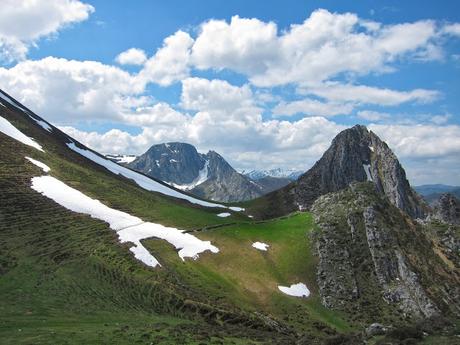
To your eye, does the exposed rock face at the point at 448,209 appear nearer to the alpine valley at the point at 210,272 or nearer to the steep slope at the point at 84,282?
the alpine valley at the point at 210,272

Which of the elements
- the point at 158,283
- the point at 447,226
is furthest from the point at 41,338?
the point at 447,226

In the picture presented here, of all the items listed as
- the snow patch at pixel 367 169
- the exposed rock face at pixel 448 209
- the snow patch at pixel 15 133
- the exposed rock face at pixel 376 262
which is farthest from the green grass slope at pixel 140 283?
the snow patch at pixel 367 169

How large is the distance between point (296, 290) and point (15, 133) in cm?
9074

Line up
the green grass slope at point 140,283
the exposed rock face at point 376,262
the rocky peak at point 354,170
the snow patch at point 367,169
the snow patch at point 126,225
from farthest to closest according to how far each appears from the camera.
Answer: the snow patch at point 367,169
the rocky peak at point 354,170
the snow patch at point 126,225
the exposed rock face at point 376,262
the green grass slope at point 140,283

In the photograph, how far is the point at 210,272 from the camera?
218 ft

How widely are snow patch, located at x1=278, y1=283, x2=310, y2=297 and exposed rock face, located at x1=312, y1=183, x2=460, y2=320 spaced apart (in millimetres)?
2431

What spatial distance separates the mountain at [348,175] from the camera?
548ft

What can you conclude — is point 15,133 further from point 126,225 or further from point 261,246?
point 261,246

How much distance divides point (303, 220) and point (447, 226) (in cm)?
2758

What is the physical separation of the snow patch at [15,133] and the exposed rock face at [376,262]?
253 feet

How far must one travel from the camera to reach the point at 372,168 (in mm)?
180125

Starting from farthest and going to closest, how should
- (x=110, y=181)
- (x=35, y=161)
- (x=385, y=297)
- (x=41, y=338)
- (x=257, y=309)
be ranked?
(x=110, y=181), (x=35, y=161), (x=385, y=297), (x=257, y=309), (x=41, y=338)

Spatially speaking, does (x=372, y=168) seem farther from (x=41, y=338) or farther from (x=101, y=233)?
(x=41, y=338)

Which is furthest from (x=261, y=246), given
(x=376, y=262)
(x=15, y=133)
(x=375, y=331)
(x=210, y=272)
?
(x=15, y=133)
